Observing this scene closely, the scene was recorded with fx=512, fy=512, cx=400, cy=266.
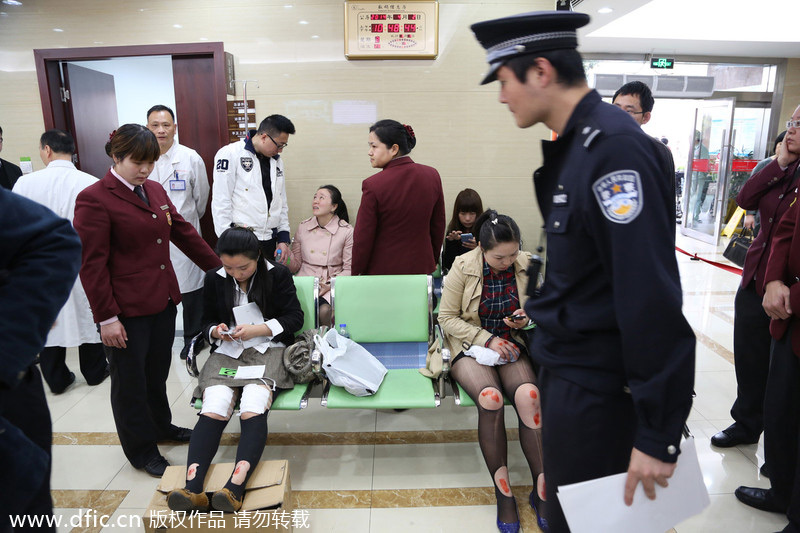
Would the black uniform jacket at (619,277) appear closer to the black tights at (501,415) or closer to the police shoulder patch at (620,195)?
the police shoulder patch at (620,195)

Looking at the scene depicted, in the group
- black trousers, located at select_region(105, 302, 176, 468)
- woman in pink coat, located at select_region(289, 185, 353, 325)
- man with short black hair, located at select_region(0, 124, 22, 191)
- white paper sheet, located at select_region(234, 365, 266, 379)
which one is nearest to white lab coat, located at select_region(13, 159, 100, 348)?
man with short black hair, located at select_region(0, 124, 22, 191)

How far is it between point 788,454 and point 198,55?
182 inches

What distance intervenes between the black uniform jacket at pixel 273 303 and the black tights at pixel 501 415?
0.91 m

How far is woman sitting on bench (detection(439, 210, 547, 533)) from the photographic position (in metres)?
2.28

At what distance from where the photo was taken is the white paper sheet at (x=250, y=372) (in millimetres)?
2471

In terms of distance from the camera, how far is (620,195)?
999 mm

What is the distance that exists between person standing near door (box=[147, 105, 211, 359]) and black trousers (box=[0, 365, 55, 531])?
7.87 feet

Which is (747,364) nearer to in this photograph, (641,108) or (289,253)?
(641,108)

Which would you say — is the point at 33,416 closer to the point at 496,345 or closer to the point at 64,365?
the point at 496,345

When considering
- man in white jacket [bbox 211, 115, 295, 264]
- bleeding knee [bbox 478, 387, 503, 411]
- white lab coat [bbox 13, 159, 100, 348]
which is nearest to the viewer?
bleeding knee [bbox 478, 387, 503, 411]

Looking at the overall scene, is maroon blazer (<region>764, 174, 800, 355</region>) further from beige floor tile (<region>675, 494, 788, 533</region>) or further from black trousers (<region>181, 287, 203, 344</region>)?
black trousers (<region>181, 287, 203, 344</region>)

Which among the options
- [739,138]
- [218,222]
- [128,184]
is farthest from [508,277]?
[739,138]

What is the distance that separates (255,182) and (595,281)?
309cm

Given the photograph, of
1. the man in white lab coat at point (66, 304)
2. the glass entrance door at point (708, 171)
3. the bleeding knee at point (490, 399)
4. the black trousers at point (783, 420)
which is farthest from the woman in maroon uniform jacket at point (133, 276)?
the glass entrance door at point (708, 171)
